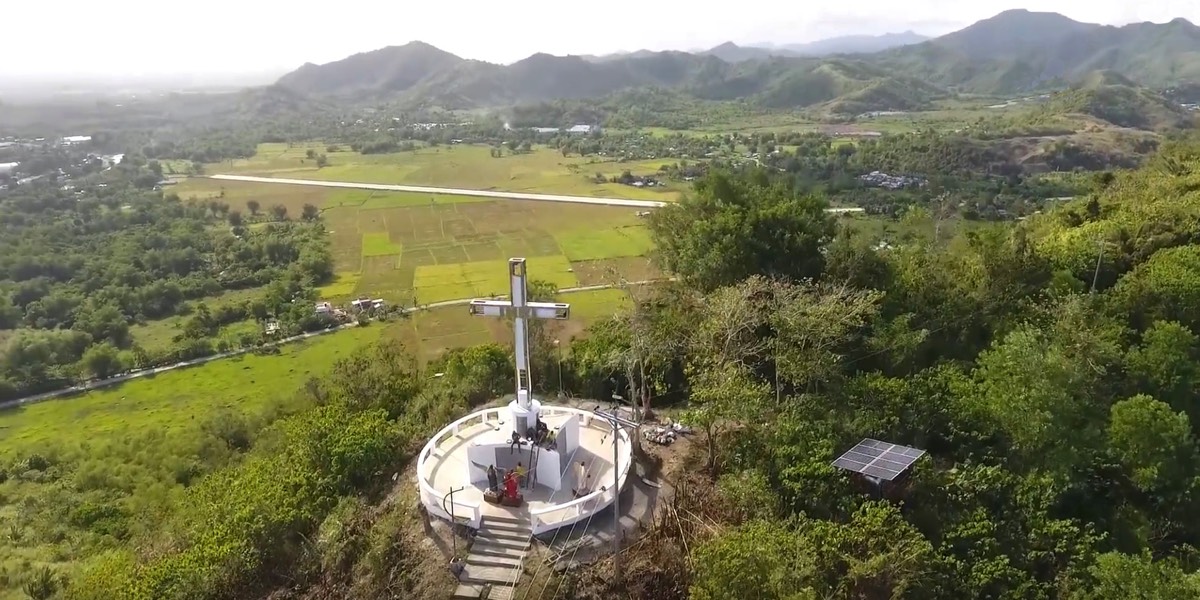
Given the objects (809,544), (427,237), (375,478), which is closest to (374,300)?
(427,237)

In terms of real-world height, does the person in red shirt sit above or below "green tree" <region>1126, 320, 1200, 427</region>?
below

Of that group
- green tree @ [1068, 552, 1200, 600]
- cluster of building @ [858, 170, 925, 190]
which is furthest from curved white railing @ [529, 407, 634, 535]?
cluster of building @ [858, 170, 925, 190]

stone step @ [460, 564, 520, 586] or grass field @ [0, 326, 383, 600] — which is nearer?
stone step @ [460, 564, 520, 586]

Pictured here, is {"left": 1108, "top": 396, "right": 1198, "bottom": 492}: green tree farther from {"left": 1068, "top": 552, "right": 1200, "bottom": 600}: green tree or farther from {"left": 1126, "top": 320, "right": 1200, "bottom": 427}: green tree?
{"left": 1068, "top": 552, "right": 1200, "bottom": 600}: green tree

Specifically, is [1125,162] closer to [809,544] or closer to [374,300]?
[374,300]

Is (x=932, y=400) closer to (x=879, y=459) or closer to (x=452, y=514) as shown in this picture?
(x=879, y=459)

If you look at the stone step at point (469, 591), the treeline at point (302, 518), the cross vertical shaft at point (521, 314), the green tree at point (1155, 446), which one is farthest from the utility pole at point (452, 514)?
the green tree at point (1155, 446)

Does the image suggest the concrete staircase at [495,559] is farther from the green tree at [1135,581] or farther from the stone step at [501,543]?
the green tree at [1135,581]

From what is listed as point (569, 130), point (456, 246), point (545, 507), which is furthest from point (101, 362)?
point (569, 130)
